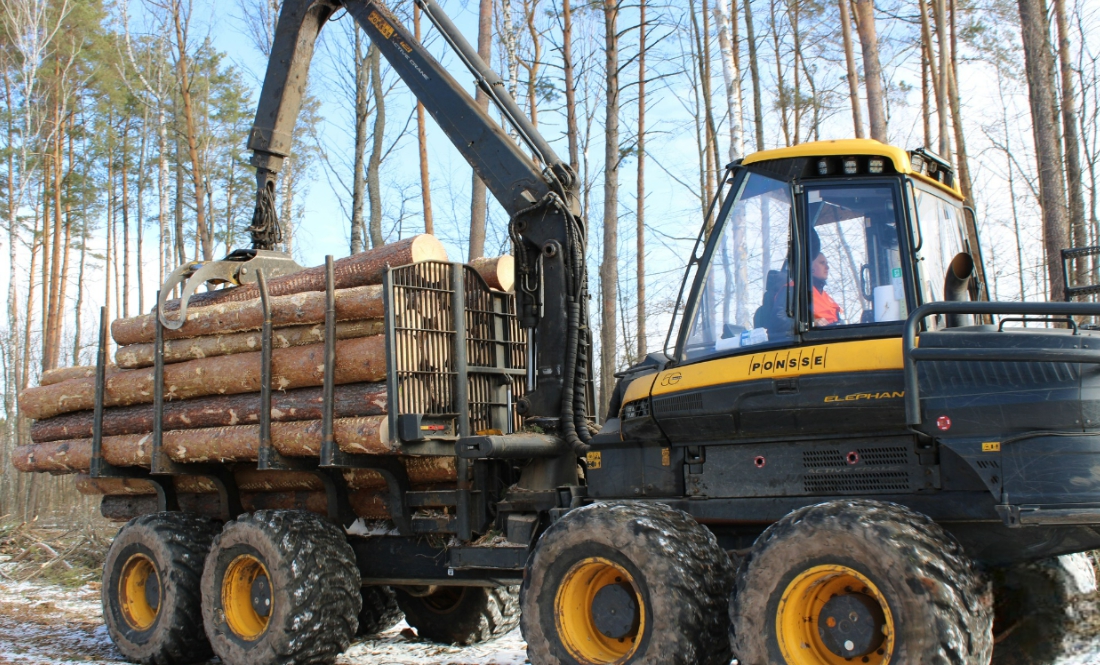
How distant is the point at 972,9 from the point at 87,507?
20.8 m

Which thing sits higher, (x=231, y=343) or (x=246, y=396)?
(x=231, y=343)

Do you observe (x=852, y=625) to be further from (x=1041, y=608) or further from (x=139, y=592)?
(x=139, y=592)

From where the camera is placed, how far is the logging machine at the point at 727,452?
4.71m

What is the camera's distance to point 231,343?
27.5ft

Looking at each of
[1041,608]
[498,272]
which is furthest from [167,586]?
[1041,608]

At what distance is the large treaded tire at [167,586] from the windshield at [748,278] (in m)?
5.13

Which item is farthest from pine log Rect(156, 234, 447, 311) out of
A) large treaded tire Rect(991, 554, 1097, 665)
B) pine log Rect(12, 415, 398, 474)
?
large treaded tire Rect(991, 554, 1097, 665)

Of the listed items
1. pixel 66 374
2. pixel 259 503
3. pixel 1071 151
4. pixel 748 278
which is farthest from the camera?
pixel 1071 151

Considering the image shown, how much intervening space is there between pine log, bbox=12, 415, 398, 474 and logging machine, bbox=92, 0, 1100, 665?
199 mm

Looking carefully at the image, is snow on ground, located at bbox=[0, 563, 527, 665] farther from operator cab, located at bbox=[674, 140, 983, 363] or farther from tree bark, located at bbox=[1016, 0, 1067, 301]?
tree bark, located at bbox=[1016, 0, 1067, 301]

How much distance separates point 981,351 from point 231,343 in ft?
19.7

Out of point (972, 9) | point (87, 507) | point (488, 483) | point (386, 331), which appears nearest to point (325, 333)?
point (386, 331)

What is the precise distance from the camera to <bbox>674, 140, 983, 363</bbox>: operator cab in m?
5.35

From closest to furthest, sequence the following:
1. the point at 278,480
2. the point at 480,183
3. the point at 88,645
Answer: the point at 278,480
the point at 88,645
the point at 480,183
